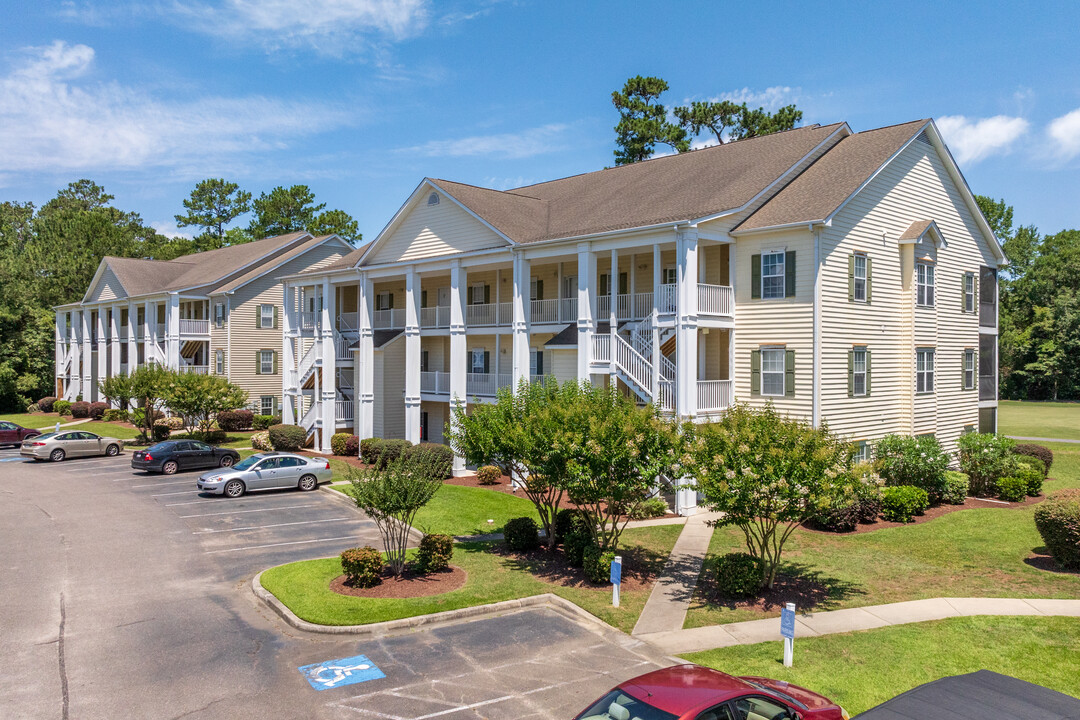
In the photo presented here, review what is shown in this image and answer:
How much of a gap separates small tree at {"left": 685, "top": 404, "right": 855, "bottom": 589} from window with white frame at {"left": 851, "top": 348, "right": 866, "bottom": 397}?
423 inches

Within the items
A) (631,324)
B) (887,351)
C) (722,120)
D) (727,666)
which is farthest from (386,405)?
(722,120)

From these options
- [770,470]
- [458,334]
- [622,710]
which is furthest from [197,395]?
[622,710]

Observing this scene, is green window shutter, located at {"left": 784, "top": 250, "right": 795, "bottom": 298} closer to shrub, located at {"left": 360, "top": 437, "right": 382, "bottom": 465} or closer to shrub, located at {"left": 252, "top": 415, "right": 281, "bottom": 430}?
shrub, located at {"left": 360, "top": 437, "right": 382, "bottom": 465}

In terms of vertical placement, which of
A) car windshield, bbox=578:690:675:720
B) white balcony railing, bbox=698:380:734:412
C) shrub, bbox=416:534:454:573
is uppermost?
white balcony railing, bbox=698:380:734:412

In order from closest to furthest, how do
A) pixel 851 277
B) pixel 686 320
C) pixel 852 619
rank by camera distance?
pixel 852 619 < pixel 686 320 < pixel 851 277

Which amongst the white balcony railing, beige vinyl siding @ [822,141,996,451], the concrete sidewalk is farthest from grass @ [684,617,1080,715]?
the white balcony railing

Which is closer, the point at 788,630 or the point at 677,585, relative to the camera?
the point at 788,630

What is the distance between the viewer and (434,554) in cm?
1720

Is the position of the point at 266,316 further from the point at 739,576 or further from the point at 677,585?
the point at 739,576

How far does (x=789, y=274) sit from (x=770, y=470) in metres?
11.9

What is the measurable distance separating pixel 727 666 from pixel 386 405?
28561mm

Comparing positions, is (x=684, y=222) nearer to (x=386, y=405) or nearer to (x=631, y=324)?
(x=631, y=324)

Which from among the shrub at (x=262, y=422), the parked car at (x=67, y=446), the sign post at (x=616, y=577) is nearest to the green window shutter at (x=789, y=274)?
the sign post at (x=616, y=577)

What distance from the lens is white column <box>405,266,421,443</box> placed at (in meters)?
33.8
